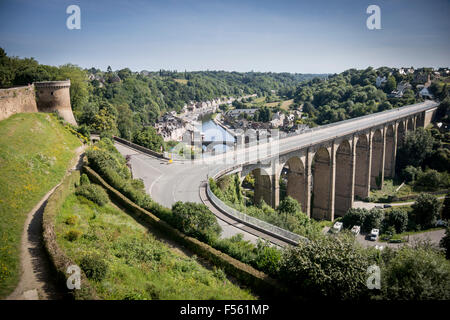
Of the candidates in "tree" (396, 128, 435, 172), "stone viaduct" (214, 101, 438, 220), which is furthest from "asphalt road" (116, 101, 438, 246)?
"tree" (396, 128, 435, 172)

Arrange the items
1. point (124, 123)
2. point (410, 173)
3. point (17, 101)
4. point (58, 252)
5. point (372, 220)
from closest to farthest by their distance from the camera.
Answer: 1. point (58, 252)
2. point (17, 101)
3. point (372, 220)
4. point (410, 173)
5. point (124, 123)

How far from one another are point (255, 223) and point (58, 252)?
1101 cm

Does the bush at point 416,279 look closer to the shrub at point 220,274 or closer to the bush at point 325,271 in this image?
the bush at point 325,271

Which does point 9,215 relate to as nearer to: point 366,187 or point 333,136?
point 333,136

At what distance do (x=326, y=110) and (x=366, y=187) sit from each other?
47.9 meters

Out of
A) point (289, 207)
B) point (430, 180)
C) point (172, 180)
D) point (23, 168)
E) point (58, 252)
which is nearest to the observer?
point (58, 252)

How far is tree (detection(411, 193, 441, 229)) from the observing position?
37.2 metres

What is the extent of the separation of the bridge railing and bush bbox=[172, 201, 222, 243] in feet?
12.0

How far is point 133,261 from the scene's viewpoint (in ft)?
44.6

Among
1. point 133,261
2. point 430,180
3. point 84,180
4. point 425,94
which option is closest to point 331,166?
point 430,180

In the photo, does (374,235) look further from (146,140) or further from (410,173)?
(146,140)

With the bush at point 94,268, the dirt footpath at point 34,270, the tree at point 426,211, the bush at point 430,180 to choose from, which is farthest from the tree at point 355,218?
the dirt footpath at point 34,270
